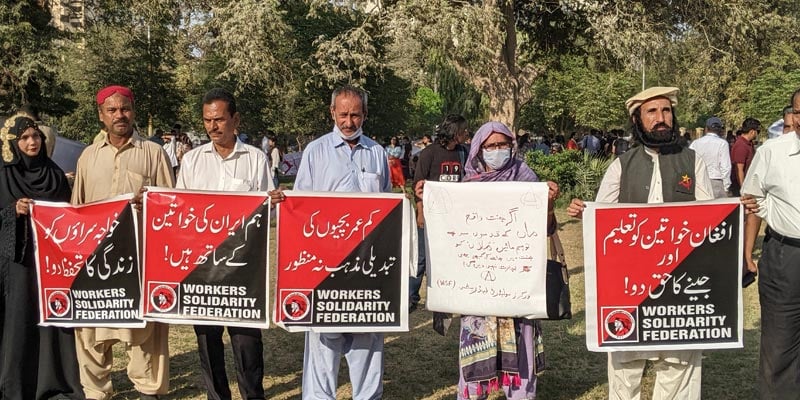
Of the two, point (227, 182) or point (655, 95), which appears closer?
point (655, 95)

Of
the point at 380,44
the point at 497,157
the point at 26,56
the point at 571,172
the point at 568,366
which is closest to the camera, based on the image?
the point at 497,157

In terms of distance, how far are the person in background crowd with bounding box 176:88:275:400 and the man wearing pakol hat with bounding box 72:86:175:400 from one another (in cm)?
26

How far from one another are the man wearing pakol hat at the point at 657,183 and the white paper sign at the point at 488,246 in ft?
0.93

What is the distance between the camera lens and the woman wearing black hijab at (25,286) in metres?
4.52

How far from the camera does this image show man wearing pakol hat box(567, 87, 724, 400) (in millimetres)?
4105

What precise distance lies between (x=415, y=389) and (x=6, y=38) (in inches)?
695

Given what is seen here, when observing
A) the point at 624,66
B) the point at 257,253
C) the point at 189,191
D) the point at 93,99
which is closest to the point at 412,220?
the point at 257,253

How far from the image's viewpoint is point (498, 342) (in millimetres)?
4371

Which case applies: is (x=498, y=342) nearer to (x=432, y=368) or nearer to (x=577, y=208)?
(x=577, y=208)

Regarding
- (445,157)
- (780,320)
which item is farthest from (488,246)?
(445,157)

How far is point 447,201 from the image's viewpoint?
439 centimetres

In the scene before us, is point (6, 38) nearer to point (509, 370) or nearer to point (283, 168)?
point (283, 168)

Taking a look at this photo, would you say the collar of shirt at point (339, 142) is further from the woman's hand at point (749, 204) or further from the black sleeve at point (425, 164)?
the black sleeve at point (425, 164)

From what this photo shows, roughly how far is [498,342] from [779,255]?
170 cm
